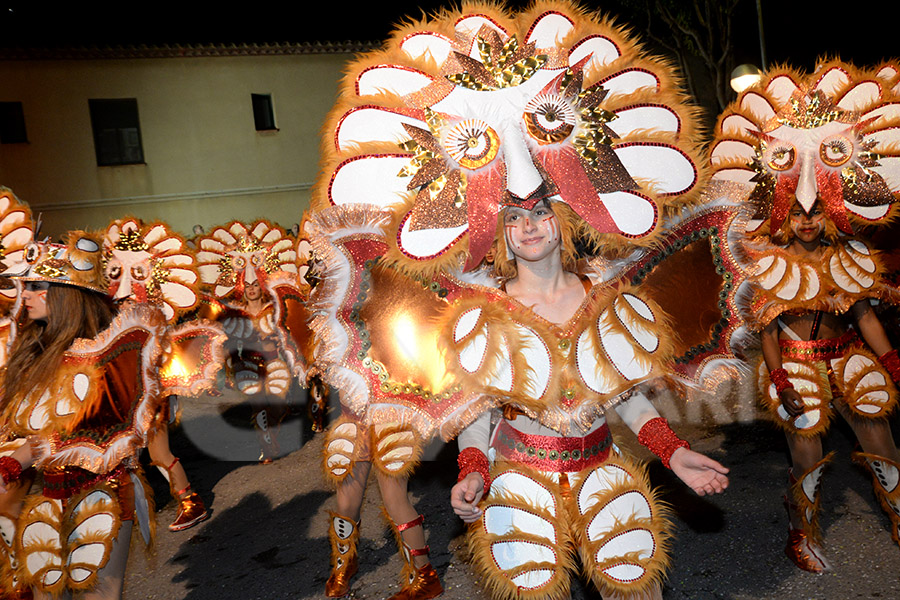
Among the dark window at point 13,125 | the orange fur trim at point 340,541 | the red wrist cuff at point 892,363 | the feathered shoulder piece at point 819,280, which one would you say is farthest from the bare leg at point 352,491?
the dark window at point 13,125

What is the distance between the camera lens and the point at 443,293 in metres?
2.47

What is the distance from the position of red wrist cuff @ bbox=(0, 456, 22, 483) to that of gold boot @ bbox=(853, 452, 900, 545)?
13.8 ft

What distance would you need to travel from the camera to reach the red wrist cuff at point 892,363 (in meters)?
3.79

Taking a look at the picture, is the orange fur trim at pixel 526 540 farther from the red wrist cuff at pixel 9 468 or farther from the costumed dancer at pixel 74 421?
the red wrist cuff at pixel 9 468

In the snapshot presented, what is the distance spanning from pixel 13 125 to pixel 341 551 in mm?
20207

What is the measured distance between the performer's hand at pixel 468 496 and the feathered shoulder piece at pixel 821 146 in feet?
7.96

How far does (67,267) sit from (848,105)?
4.33 meters

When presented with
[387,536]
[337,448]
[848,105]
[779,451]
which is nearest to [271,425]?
[387,536]

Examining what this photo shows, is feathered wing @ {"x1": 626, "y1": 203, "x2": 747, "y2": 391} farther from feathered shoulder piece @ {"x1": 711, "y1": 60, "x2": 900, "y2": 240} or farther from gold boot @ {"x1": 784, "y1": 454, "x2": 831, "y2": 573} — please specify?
gold boot @ {"x1": 784, "y1": 454, "x2": 831, "y2": 573}

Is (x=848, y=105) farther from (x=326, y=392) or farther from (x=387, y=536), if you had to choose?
(x=326, y=392)

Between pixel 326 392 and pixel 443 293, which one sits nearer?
pixel 443 293

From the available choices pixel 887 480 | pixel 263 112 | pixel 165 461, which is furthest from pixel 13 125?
pixel 887 480

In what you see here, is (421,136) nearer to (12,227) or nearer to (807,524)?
(807,524)

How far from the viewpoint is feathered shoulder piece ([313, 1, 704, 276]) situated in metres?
2.28
